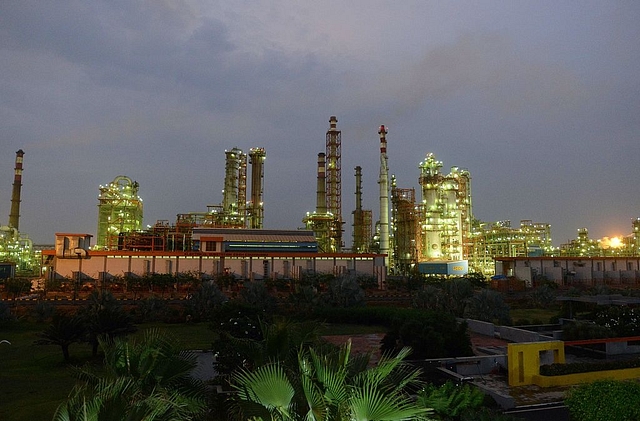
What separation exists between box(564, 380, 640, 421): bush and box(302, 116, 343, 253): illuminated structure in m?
69.5

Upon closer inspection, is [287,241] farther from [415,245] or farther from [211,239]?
[415,245]

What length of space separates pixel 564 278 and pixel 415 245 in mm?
23735

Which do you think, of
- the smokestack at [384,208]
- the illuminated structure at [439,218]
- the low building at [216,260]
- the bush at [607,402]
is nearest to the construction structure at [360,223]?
the smokestack at [384,208]

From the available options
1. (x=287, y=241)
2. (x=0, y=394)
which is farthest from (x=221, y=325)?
(x=287, y=241)

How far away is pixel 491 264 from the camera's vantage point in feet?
257

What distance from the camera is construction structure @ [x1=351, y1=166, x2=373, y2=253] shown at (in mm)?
92562

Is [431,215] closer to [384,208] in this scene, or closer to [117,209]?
[384,208]

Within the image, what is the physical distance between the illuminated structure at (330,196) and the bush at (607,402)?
69543mm

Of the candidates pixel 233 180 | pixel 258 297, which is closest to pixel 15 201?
pixel 233 180

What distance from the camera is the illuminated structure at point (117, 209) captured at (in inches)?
2798

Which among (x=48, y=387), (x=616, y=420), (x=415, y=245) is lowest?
(x=48, y=387)

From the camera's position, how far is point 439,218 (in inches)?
2879

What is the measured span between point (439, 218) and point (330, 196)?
761 inches

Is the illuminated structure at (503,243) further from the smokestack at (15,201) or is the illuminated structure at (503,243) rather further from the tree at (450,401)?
the smokestack at (15,201)
